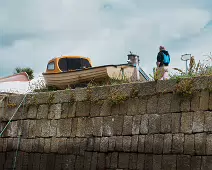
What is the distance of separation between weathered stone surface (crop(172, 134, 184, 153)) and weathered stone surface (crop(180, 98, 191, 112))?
0.50 meters

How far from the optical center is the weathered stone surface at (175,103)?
8094 mm

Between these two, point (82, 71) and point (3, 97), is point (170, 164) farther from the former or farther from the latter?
point (3, 97)

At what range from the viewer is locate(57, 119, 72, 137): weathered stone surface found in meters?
9.92

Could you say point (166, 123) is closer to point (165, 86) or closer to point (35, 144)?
point (165, 86)

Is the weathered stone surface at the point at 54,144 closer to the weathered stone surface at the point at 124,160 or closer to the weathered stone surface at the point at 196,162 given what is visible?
the weathered stone surface at the point at 124,160

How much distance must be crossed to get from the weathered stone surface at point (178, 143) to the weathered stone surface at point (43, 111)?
384cm

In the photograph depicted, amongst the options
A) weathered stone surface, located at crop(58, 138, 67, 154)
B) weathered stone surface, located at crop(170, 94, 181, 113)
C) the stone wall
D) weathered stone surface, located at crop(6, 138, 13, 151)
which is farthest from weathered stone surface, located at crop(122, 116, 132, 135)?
weathered stone surface, located at crop(6, 138, 13, 151)

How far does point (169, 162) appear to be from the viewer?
7.92 meters

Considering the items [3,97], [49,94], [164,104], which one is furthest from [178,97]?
[3,97]

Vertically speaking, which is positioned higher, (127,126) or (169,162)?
(127,126)

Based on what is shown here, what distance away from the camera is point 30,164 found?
1062cm

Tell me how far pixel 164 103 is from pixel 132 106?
0.79m

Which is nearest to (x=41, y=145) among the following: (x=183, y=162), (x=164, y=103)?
(x=164, y=103)

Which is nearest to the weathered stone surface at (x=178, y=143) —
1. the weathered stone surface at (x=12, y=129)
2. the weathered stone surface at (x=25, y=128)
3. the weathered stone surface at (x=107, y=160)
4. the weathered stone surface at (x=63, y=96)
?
the weathered stone surface at (x=107, y=160)
